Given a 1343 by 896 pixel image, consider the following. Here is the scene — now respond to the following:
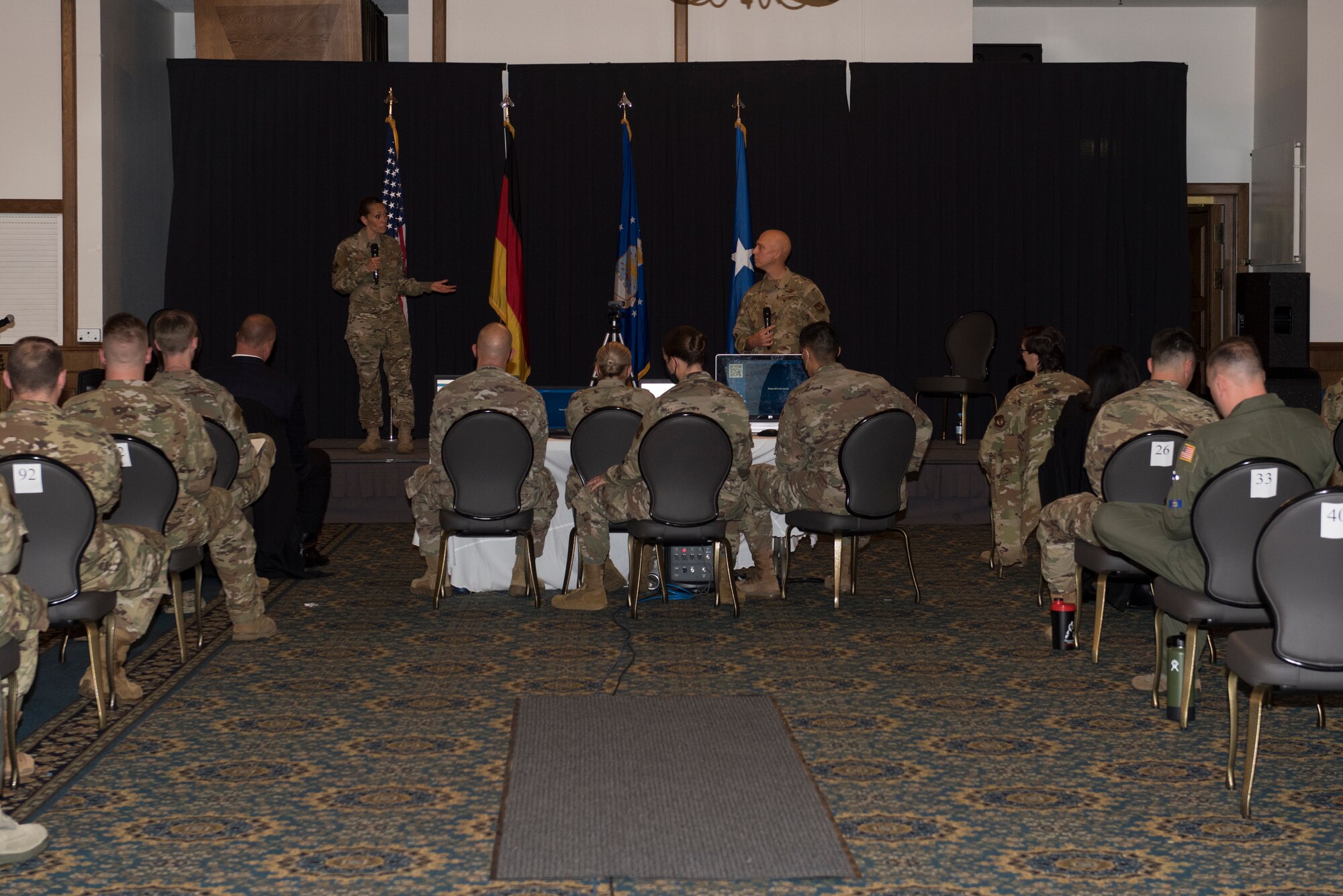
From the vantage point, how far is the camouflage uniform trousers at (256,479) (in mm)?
5234

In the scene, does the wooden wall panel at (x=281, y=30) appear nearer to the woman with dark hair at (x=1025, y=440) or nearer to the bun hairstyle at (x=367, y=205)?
the bun hairstyle at (x=367, y=205)

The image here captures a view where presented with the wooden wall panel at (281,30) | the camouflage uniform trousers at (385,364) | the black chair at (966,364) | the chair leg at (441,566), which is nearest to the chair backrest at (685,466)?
the chair leg at (441,566)

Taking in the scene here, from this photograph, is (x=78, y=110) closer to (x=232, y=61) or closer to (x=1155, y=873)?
(x=232, y=61)

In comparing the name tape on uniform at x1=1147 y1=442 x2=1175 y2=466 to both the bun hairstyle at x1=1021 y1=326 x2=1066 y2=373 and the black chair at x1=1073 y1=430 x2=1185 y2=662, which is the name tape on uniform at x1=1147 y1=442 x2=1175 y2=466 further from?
the bun hairstyle at x1=1021 y1=326 x2=1066 y2=373

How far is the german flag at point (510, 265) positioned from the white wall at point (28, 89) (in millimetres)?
3417

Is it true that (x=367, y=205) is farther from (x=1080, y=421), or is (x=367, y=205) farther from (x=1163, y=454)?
(x=1163, y=454)

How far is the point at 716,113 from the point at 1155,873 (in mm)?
8728

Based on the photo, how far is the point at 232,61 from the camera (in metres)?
10.7

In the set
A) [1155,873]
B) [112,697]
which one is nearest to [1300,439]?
[1155,873]

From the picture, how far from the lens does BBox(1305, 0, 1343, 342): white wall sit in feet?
35.0

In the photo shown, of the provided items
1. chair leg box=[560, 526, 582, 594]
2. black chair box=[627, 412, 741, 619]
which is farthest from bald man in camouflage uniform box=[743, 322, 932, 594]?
chair leg box=[560, 526, 582, 594]

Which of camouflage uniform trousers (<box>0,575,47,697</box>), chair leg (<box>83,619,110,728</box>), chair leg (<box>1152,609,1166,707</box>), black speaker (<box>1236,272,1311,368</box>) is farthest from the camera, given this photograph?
black speaker (<box>1236,272,1311,368</box>)

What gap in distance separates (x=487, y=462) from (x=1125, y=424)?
2.61m

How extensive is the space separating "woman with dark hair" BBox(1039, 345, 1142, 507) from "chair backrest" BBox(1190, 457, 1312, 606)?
6.11 ft
